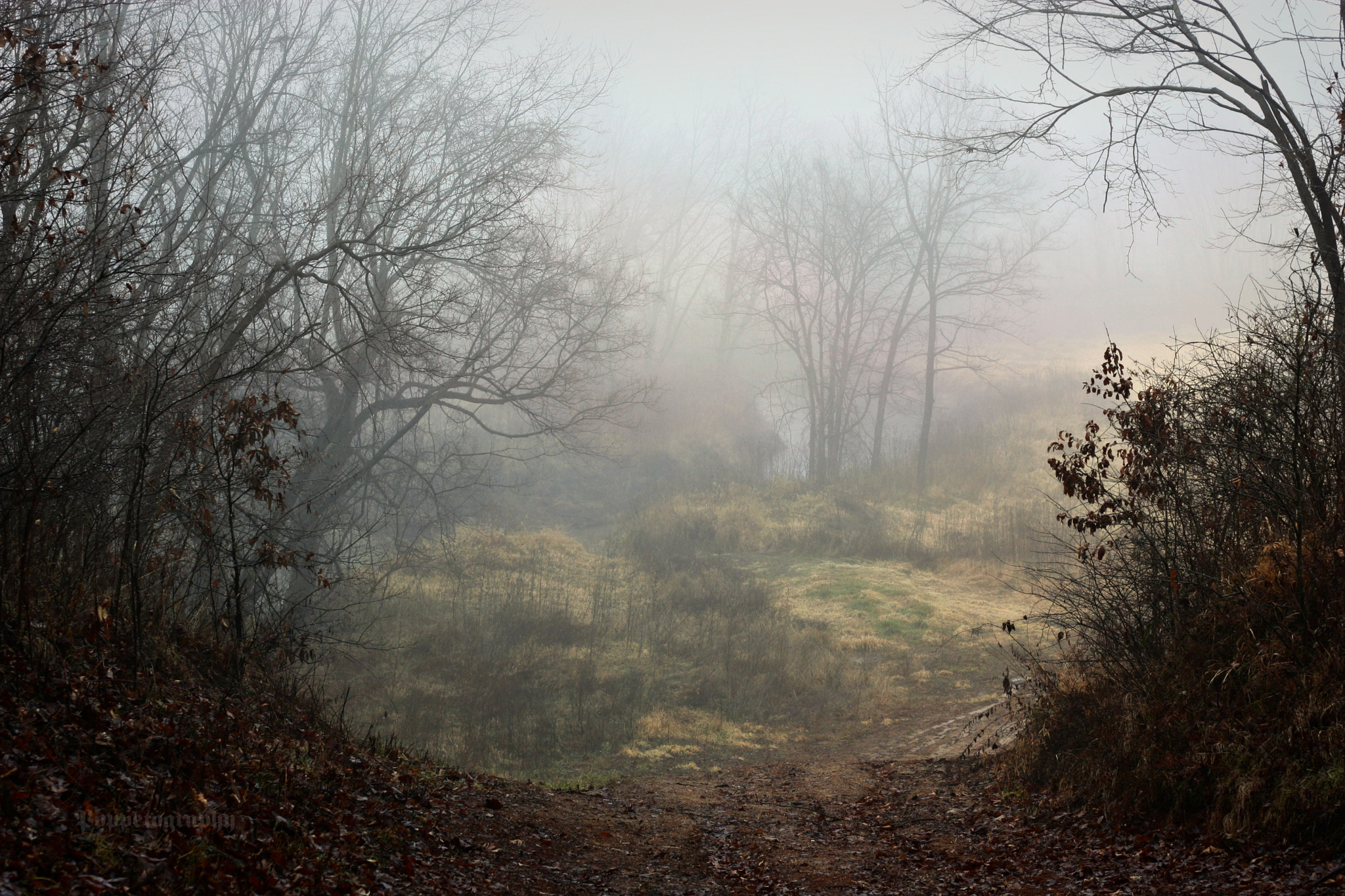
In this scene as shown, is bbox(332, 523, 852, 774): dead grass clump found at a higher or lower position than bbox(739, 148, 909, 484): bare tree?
lower

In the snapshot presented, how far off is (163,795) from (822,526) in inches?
734

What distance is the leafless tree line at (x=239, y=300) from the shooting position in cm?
539

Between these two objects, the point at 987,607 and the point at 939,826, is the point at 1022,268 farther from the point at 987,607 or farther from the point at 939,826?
the point at 939,826

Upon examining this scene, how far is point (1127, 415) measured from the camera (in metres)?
7.06

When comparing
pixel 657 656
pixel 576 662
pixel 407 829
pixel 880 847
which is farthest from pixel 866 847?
pixel 576 662

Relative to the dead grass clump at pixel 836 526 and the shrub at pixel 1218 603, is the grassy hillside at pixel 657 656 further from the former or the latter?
the shrub at pixel 1218 603

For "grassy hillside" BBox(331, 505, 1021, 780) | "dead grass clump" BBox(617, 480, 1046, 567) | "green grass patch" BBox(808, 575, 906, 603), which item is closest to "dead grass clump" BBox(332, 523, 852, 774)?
"grassy hillside" BBox(331, 505, 1021, 780)

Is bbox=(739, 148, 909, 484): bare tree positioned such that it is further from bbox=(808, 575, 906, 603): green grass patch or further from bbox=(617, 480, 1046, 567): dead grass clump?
bbox=(808, 575, 906, 603): green grass patch

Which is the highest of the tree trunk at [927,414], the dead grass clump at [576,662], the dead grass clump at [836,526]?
the tree trunk at [927,414]

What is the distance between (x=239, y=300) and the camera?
983cm

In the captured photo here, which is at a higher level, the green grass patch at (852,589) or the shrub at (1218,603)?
the shrub at (1218,603)

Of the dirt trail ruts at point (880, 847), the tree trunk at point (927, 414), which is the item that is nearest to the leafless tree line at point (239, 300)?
the dirt trail ruts at point (880, 847)

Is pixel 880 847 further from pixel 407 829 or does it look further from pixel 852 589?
pixel 852 589

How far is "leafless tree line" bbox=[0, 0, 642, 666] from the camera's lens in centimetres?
539
